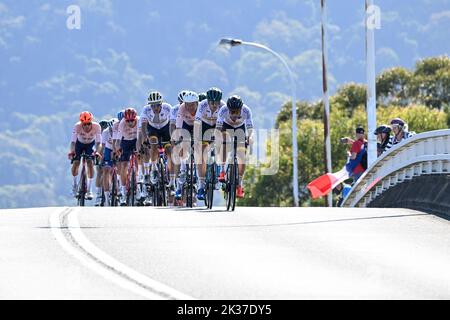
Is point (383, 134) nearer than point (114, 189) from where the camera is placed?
Yes

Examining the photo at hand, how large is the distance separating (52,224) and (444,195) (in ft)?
18.5

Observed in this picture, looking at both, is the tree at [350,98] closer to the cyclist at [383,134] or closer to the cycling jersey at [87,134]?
the cycling jersey at [87,134]

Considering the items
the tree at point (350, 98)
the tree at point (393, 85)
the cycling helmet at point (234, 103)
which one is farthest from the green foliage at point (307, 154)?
the cycling helmet at point (234, 103)

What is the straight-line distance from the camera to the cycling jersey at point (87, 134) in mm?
28750

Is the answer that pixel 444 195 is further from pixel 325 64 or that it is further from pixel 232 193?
pixel 325 64

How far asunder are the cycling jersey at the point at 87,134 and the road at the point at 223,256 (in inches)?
340

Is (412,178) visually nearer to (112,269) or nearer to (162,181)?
(162,181)

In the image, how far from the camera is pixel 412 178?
24547 millimetres

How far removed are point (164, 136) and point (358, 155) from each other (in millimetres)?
4474

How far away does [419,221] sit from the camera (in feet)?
60.8

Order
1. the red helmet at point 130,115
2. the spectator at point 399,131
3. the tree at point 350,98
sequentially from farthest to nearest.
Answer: the tree at point 350,98, the red helmet at point 130,115, the spectator at point 399,131

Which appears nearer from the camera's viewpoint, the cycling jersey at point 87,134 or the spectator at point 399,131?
the spectator at point 399,131

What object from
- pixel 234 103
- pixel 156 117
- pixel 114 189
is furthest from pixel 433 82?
pixel 234 103

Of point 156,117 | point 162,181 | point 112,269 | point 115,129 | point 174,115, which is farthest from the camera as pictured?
point 115,129
